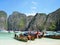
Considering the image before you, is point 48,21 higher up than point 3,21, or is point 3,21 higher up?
point 3,21

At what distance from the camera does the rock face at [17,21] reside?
5454 inches

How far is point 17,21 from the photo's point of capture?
14475 cm

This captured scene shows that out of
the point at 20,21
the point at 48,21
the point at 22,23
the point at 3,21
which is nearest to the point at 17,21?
the point at 20,21

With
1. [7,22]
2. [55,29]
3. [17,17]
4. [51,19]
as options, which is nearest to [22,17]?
[17,17]

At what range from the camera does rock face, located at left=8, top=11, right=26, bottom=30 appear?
455 feet

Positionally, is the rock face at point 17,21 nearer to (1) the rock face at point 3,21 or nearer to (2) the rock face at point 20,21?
(2) the rock face at point 20,21

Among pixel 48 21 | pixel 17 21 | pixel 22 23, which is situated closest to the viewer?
pixel 48 21

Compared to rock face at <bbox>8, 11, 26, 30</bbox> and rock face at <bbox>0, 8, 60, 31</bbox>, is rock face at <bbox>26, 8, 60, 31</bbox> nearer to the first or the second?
rock face at <bbox>0, 8, 60, 31</bbox>

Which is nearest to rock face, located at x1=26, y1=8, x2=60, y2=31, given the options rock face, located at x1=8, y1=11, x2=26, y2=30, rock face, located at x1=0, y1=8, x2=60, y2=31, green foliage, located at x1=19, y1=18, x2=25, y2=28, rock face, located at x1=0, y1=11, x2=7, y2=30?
rock face, located at x1=0, y1=8, x2=60, y2=31

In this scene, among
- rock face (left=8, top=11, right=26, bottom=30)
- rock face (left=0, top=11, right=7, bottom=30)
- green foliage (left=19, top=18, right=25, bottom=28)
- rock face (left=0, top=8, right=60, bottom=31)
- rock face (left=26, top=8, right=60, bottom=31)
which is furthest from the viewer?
rock face (left=0, top=11, right=7, bottom=30)

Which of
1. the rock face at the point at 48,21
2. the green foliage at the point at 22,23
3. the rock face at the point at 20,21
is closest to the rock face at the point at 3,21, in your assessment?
the rock face at the point at 20,21

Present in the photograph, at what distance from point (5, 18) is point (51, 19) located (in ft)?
196

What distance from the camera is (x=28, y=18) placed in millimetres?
149000

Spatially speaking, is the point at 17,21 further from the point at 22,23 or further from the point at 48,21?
the point at 48,21
